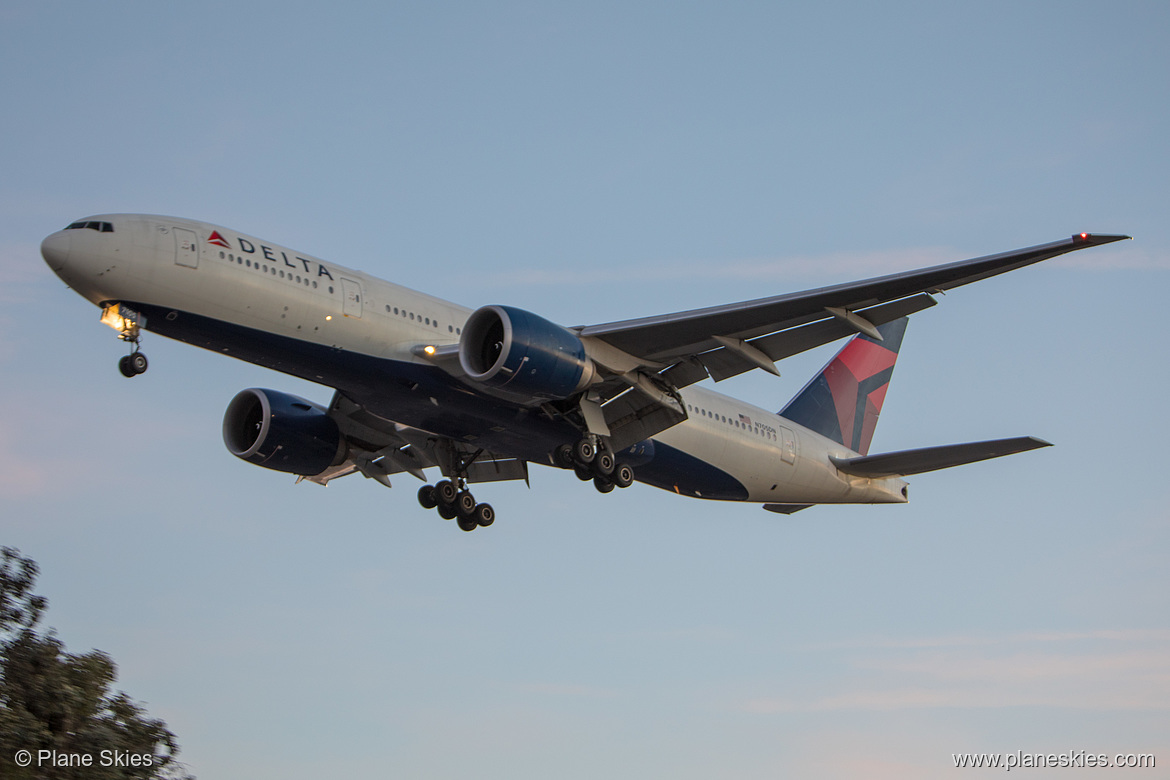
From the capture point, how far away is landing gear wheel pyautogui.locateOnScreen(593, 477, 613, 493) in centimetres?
2722

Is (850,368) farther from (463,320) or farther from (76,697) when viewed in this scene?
(76,697)

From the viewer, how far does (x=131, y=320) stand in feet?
74.7

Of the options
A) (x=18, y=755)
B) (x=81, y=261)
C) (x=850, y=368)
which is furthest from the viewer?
(x=850, y=368)

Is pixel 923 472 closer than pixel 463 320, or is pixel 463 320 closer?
pixel 463 320

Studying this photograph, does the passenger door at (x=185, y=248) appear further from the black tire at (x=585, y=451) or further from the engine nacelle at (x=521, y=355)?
the black tire at (x=585, y=451)

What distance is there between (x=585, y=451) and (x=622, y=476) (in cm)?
123

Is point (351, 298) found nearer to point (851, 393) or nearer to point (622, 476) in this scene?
point (622, 476)

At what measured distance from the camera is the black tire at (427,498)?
30645 mm

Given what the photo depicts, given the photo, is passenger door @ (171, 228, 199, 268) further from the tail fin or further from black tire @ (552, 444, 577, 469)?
the tail fin

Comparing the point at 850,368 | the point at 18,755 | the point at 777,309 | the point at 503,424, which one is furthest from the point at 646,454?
the point at 18,755

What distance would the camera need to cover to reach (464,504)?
30.5m

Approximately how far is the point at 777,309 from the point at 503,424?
21.8 ft

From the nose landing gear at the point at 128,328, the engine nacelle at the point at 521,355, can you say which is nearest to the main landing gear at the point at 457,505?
the engine nacelle at the point at 521,355

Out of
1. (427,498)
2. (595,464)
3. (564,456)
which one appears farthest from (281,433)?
(595,464)
